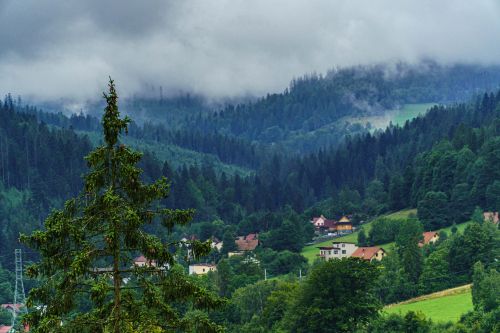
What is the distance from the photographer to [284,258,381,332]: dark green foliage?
79.3 metres

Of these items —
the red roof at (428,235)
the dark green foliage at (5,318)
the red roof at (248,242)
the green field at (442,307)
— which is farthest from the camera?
the red roof at (248,242)

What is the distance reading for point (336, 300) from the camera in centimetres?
8112

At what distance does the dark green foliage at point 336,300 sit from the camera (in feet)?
260

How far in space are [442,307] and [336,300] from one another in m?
14.7

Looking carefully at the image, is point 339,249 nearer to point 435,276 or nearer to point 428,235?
point 428,235

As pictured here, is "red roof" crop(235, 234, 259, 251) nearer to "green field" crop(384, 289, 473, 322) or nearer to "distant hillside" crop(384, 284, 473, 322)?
"distant hillside" crop(384, 284, 473, 322)

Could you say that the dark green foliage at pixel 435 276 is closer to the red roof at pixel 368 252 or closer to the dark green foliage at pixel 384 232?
the red roof at pixel 368 252

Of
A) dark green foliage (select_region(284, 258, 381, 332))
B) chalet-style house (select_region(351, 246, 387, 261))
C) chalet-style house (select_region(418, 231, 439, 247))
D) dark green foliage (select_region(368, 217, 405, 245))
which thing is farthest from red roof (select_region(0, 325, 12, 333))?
chalet-style house (select_region(418, 231, 439, 247))

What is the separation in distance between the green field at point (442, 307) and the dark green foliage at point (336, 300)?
361cm

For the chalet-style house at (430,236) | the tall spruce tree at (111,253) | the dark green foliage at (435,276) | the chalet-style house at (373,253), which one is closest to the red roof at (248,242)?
the chalet-style house at (373,253)

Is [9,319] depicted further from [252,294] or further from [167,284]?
[167,284]

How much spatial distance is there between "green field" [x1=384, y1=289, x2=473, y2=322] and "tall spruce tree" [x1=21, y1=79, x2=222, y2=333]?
59.9 meters

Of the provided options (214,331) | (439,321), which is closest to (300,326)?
(439,321)

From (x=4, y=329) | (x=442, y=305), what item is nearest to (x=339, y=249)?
(x=4, y=329)
